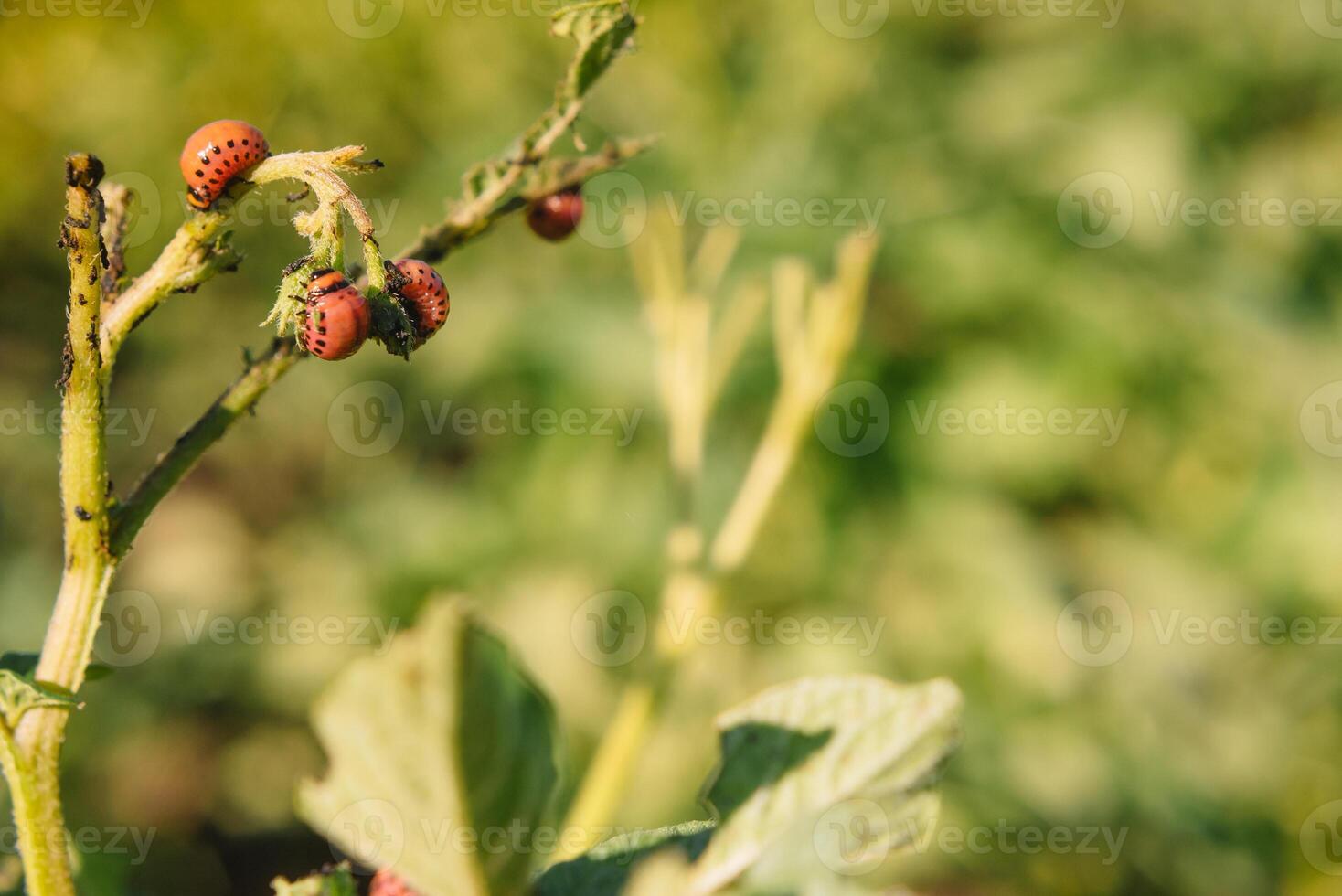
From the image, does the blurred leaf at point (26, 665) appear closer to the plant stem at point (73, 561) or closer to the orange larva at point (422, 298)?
the plant stem at point (73, 561)

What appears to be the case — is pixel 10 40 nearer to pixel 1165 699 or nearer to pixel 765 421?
pixel 765 421

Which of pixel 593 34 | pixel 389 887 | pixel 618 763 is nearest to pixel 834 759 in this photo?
pixel 389 887

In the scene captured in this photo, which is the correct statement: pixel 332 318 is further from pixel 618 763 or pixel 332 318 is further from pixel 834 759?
pixel 618 763

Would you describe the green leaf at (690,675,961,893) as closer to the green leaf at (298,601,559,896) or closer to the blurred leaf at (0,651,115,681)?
the green leaf at (298,601,559,896)

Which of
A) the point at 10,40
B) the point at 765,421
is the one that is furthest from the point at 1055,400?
the point at 10,40

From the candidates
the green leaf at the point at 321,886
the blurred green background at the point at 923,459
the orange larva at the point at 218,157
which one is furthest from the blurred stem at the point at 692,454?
the blurred green background at the point at 923,459

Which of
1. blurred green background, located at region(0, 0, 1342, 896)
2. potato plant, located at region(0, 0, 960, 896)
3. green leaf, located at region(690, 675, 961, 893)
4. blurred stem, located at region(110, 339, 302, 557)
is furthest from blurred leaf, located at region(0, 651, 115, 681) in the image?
blurred green background, located at region(0, 0, 1342, 896)

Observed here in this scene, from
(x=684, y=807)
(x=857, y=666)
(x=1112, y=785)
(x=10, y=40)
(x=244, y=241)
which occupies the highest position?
(x=10, y=40)
